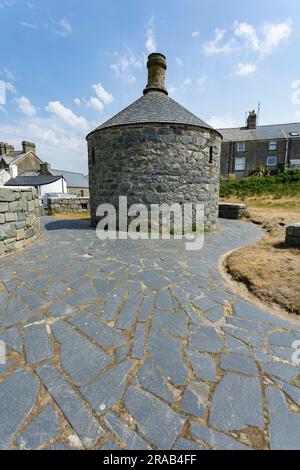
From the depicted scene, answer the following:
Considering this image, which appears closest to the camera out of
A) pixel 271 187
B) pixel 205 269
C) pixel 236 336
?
pixel 236 336

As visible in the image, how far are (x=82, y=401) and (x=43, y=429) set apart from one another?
11.2 inches

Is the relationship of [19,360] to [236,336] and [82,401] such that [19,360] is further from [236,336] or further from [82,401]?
[236,336]

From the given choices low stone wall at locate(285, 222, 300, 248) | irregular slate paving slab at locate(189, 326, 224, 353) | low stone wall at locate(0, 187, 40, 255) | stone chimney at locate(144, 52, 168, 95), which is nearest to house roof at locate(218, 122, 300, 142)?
stone chimney at locate(144, 52, 168, 95)

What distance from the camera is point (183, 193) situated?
7688 mm

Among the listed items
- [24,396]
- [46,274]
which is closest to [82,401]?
[24,396]

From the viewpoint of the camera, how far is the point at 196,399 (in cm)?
173

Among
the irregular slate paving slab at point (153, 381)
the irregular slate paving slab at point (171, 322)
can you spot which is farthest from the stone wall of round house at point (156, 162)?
the irregular slate paving slab at point (153, 381)

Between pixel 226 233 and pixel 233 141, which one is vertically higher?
pixel 233 141

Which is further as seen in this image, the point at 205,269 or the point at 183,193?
the point at 183,193

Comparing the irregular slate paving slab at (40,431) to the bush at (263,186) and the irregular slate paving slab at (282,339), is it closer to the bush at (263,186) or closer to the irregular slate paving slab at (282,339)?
the irregular slate paving slab at (282,339)

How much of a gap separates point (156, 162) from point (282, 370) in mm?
6555

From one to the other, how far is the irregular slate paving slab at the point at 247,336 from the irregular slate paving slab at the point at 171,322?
1.58 feet

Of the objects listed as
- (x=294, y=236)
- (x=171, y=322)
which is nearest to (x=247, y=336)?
(x=171, y=322)

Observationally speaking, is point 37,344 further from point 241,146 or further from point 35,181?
point 241,146
